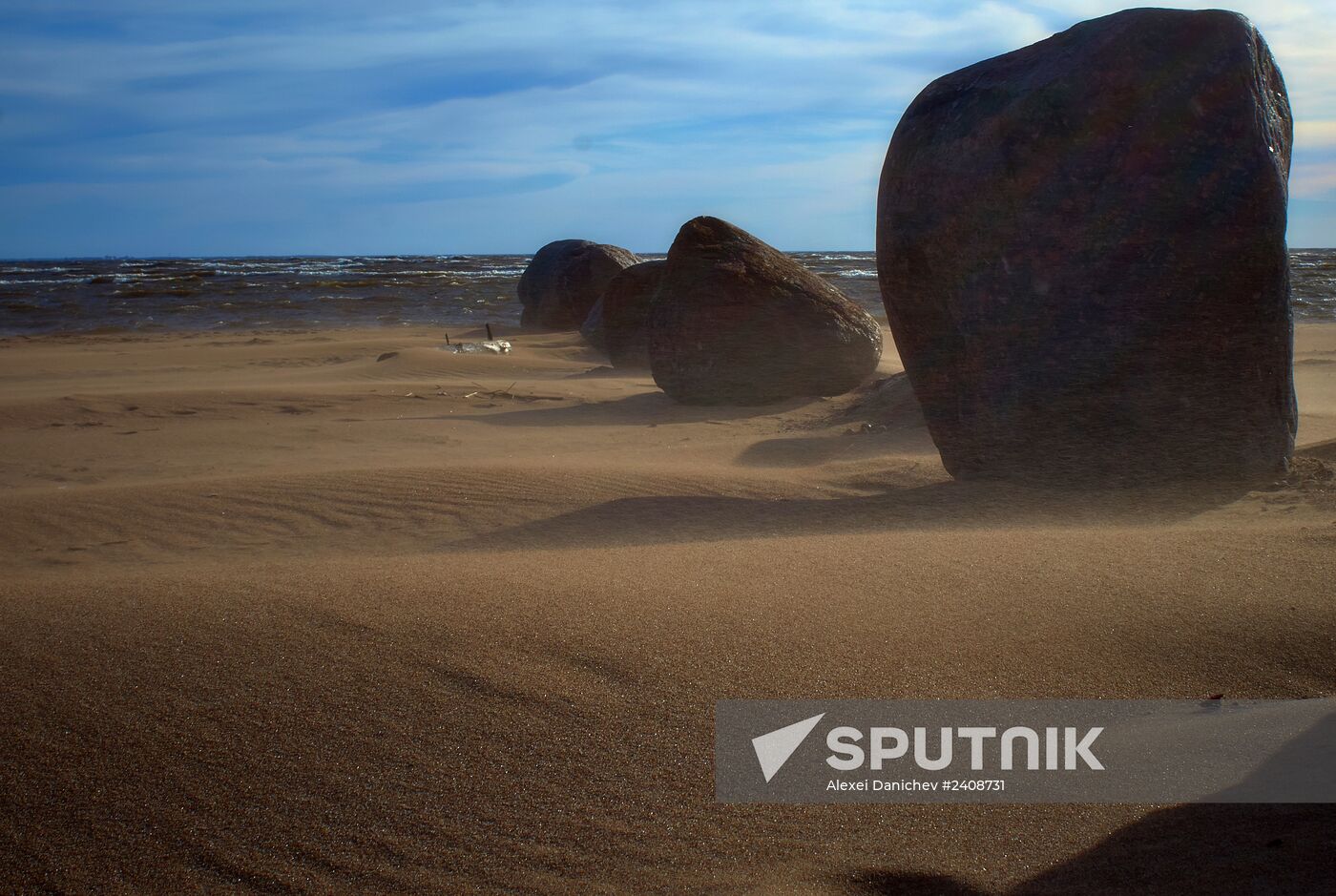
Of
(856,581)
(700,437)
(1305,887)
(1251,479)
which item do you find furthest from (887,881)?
(700,437)

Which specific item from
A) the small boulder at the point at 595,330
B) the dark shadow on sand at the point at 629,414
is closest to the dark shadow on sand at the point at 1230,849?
the dark shadow on sand at the point at 629,414

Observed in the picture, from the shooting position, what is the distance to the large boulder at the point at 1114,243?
12.9 ft

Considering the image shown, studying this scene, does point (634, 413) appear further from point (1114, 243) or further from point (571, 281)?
point (571, 281)

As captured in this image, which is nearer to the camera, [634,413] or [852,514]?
[852,514]

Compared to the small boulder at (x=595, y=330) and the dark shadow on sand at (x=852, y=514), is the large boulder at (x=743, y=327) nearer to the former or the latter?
the dark shadow on sand at (x=852, y=514)

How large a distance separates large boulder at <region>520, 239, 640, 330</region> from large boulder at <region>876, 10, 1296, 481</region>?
1184 centimetres

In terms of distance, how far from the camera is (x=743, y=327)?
8.15 metres

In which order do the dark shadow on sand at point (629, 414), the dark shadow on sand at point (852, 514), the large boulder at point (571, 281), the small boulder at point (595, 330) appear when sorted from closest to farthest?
the dark shadow on sand at point (852, 514) → the dark shadow on sand at point (629, 414) → the small boulder at point (595, 330) → the large boulder at point (571, 281)

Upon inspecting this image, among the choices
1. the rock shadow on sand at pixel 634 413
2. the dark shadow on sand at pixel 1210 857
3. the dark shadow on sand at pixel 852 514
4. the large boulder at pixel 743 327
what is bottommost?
the dark shadow on sand at pixel 1210 857

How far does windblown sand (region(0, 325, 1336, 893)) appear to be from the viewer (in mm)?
1783

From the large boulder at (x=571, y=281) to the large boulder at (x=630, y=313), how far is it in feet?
15.0

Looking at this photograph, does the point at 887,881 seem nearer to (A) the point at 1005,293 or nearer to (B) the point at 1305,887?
(B) the point at 1305,887

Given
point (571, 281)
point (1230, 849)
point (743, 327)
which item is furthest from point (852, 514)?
point (571, 281)

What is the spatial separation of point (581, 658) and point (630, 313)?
29.5 feet
